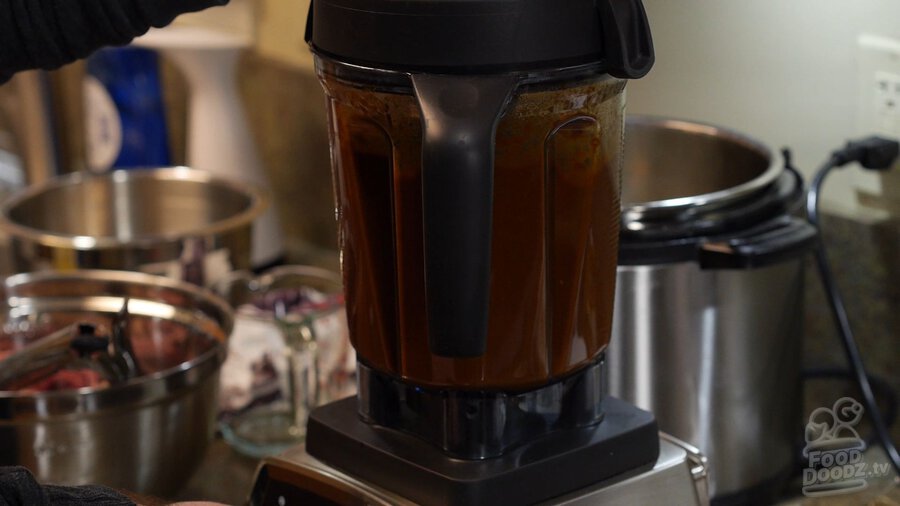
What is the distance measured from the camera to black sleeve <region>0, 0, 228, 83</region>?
64 centimetres

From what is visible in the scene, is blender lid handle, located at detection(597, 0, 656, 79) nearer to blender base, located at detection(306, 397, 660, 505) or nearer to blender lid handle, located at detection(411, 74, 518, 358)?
blender lid handle, located at detection(411, 74, 518, 358)

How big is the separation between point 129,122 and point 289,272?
0.50 meters

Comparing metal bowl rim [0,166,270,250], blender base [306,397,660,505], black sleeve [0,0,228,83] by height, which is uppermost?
black sleeve [0,0,228,83]

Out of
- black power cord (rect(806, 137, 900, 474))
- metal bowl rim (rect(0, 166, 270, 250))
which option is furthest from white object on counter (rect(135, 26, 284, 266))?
black power cord (rect(806, 137, 900, 474))

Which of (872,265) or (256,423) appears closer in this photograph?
(872,265)

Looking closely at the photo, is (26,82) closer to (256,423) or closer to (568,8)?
(256,423)

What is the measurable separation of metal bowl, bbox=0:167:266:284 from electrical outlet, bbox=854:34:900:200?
61 centimetres

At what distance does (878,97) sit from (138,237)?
2.38 ft

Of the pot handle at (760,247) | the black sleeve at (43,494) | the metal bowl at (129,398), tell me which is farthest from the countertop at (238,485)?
the black sleeve at (43,494)

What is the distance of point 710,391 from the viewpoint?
2.73 ft

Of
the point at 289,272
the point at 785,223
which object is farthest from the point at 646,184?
the point at 289,272

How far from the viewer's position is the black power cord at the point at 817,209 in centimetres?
90

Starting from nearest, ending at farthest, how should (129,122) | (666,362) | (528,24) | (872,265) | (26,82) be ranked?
(528,24) → (666,362) → (872,265) → (129,122) → (26,82)

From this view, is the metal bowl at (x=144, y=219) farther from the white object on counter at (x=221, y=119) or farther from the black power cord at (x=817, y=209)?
the black power cord at (x=817, y=209)
